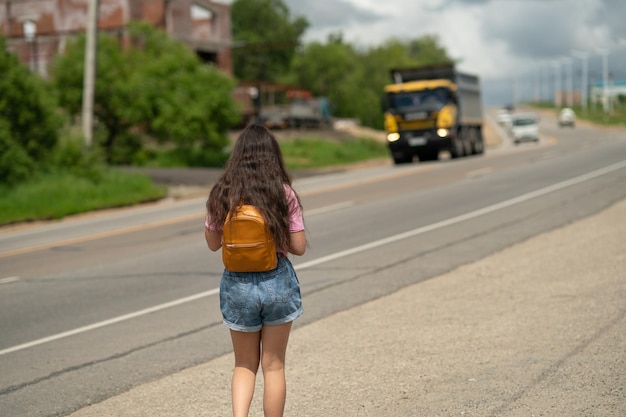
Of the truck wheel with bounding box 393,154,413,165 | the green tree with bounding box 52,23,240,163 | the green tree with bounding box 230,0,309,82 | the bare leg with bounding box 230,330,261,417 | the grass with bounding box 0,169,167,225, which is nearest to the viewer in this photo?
the bare leg with bounding box 230,330,261,417

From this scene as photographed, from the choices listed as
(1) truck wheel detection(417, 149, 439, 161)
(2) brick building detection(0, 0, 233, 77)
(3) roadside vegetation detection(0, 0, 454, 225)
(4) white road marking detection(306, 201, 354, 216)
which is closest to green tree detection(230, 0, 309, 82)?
(2) brick building detection(0, 0, 233, 77)

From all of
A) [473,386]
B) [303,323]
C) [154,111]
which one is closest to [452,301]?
[303,323]

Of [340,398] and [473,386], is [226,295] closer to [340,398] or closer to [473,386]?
[340,398]

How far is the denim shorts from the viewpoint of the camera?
4.64 m

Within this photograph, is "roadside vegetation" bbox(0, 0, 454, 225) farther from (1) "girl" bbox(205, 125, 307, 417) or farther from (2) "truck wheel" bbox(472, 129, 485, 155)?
(1) "girl" bbox(205, 125, 307, 417)

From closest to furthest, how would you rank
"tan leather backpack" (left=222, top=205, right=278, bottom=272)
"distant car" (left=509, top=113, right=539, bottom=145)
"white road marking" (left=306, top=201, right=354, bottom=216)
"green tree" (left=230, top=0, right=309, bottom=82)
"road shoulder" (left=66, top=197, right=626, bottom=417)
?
1. "tan leather backpack" (left=222, top=205, right=278, bottom=272)
2. "road shoulder" (left=66, top=197, right=626, bottom=417)
3. "white road marking" (left=306, top=201, right=354, bottom=216)
4. "distant car" (left=509, top=113, right=539, bottom=145)
5. "green tree" (left=230, top=0, right=309, bottom=82)

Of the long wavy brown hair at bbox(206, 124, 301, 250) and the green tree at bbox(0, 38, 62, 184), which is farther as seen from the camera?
the green tree at bbox(0, 38, 62, 184)

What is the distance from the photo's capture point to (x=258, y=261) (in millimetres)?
4590

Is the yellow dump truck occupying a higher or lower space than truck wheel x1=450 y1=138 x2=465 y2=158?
higher

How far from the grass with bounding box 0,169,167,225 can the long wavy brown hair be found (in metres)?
19.3

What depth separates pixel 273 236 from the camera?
182 inches

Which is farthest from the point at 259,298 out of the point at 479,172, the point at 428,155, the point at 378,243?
the point at 428,155

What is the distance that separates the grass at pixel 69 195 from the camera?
78.5 ft

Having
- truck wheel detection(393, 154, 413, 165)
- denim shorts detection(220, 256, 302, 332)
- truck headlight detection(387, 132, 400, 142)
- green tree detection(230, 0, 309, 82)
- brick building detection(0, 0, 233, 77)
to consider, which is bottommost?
truck wheel detection(393, 154, 413, 165)
